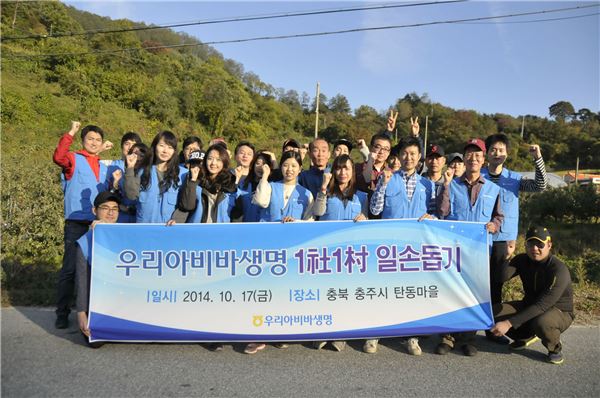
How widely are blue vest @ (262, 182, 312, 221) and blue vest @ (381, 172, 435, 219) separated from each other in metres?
0.78

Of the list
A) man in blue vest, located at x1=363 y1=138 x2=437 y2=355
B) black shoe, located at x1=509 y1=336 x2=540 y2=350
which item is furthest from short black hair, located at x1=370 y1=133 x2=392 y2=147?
black shoe, located at x1=509 y1=336 x2=540 y2=350

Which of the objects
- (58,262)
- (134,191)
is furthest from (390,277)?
(58,262)

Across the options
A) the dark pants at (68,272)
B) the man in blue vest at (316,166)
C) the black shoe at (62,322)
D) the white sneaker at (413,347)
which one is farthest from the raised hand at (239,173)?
the white sneaker at (413,347)

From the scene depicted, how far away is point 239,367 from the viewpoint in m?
3.42

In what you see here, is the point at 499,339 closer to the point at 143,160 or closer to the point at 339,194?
the point at 339,194

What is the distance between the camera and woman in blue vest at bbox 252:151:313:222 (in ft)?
13.0

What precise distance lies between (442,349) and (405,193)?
1.44 meters

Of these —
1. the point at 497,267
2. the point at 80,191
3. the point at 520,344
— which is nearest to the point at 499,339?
the point at 520,344

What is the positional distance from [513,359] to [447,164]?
6.48 feet

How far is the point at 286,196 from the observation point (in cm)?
404

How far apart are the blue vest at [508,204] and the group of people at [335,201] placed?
0.03ft

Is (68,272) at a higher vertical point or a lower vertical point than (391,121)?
lower

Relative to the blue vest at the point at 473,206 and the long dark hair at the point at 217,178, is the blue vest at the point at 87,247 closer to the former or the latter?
the long dark hair at the point at 217,178

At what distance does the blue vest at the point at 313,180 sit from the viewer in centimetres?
453
